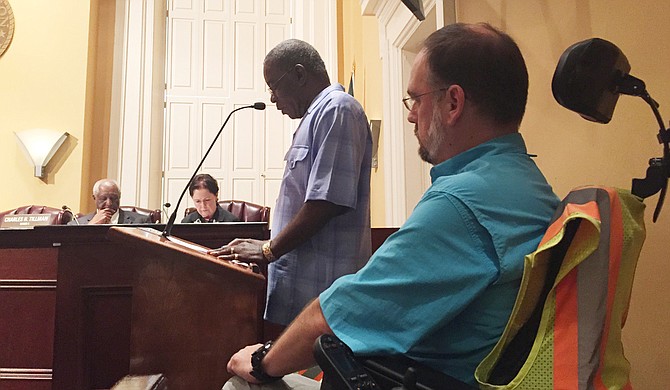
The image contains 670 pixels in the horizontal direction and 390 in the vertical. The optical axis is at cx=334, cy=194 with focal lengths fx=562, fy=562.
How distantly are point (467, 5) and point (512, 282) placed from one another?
192 cm

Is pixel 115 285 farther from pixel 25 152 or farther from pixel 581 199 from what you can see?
pixel 25 152

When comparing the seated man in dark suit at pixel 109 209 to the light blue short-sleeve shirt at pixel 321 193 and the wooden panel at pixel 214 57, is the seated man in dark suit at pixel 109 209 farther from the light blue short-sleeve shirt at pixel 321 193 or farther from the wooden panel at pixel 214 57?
the light blue short-sleeve shirt at pixel 321 193

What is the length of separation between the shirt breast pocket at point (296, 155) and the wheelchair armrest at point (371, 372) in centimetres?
88

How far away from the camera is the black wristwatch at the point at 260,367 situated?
38.3 inches

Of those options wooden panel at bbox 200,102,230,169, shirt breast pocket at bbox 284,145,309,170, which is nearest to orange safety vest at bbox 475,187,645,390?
shirt breast pocket at bbox 284,145,309,170

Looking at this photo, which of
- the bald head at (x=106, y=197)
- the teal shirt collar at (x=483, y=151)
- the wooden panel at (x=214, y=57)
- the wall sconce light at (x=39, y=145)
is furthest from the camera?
the wooden panel at (x=214, y=57)

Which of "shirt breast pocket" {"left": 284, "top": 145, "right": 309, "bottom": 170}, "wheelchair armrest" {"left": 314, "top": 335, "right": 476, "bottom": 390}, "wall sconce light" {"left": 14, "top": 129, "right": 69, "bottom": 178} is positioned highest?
"wall sconce light" {"left": 14, "top": 129, "right": 69, "bottom": 178}

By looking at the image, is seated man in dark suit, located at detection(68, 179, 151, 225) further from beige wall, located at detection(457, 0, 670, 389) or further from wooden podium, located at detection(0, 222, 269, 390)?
beige wall, located at detection(457, 0, 670, 389)

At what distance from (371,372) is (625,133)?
969mm

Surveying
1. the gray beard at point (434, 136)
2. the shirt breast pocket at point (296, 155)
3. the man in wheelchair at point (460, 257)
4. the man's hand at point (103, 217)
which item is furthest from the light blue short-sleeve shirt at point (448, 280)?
the man's hand at point (103, 217)

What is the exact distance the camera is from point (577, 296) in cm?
73

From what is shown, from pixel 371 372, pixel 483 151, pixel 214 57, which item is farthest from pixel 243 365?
pixel 214 57

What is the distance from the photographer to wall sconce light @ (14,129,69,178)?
5227 millimetres

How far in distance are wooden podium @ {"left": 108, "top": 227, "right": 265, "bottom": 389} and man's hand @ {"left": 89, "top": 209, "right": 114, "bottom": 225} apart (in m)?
2.80
